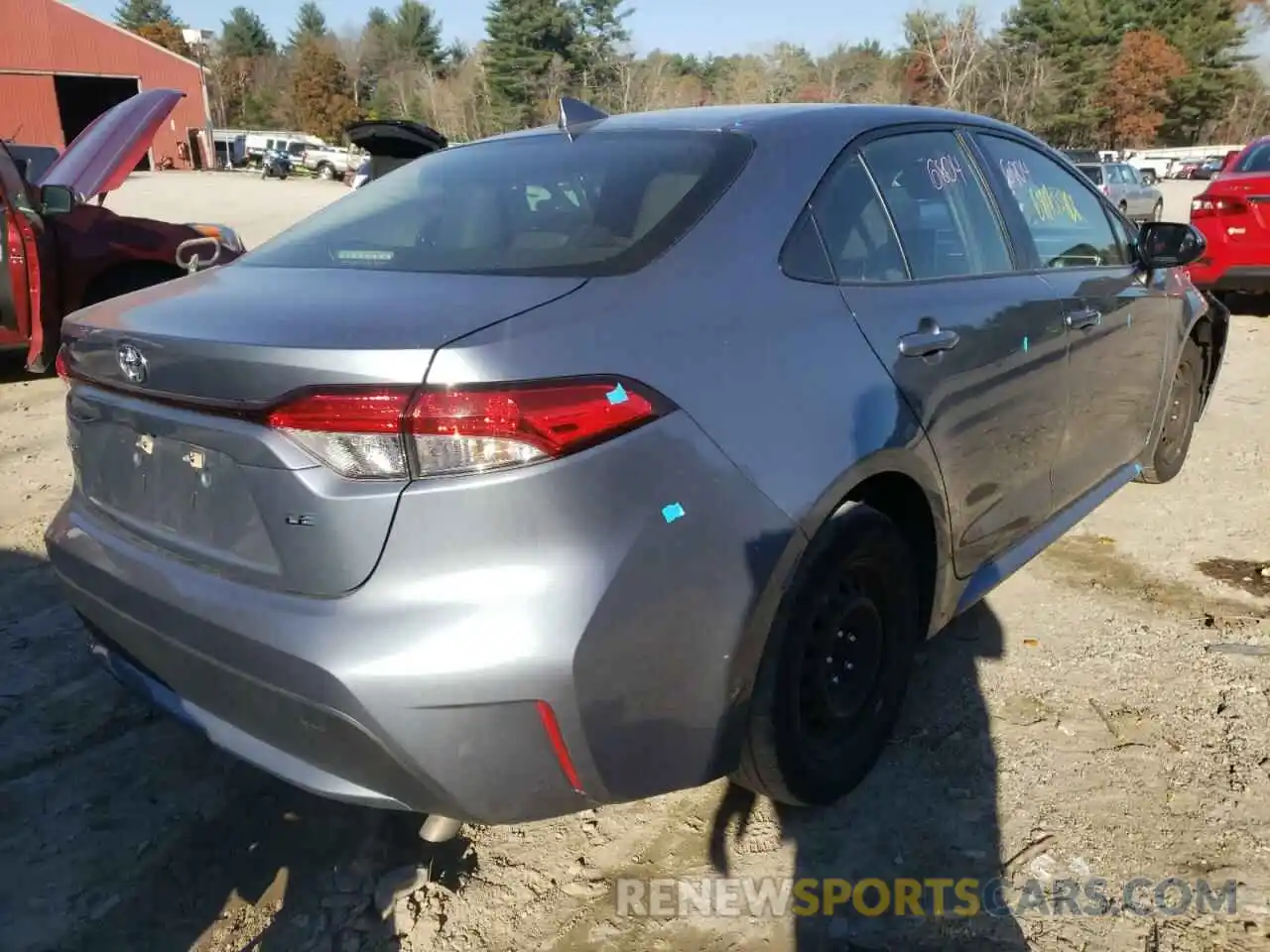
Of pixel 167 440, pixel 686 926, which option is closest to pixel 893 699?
pixel 686 926

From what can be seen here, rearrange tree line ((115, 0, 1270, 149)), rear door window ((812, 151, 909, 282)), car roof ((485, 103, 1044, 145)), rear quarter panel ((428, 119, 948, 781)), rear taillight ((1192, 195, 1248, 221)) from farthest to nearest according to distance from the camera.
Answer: tree line ((115, 0, 1270, 149)), rear taillight ((1192, 195, 1248, 221)), car roof ((485, 103, 1044, 145)), rear door window ((812, 151, 909, 282)), rear quarter panel ((428, 119, 948, 781))

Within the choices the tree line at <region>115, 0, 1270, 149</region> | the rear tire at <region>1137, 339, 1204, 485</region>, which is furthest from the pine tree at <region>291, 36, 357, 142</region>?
the rear tire at <region>1137, 339, 1204, 485</region>

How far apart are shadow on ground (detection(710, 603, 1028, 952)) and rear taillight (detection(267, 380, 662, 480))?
1.23 metres

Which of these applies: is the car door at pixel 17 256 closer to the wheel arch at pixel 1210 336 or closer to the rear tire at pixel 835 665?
the rear tire at pixel 835 665

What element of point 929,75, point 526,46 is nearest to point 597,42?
point 526,46

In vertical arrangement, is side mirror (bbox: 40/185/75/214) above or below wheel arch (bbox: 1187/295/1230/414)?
above

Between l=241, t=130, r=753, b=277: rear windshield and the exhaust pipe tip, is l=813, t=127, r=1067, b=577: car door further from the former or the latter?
the exhaust pipe tip

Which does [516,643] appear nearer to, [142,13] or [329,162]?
[329,162]

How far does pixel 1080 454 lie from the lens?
3418mm

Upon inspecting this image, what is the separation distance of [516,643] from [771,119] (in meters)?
1.56

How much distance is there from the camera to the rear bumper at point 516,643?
5.59ft

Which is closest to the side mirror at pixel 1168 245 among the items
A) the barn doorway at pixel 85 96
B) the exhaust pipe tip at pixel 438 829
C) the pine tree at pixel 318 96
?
the exhaust pipe tip at pixel 438 829

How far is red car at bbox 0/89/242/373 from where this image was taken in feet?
21.1

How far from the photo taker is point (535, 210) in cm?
244
